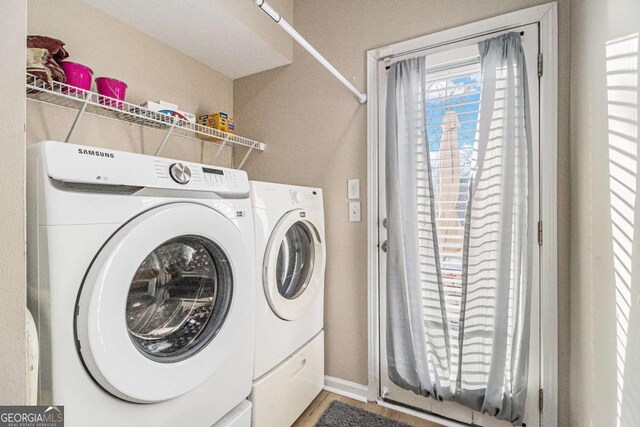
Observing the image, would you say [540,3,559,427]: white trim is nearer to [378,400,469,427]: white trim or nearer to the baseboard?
[378,400,469,427]: white trim

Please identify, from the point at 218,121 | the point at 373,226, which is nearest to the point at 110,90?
the point at 218,121

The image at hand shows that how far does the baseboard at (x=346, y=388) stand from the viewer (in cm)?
177

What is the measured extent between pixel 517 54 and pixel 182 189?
158 cm

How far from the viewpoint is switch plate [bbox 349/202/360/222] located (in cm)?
181

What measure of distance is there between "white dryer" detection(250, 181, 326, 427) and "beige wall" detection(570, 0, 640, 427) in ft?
3.84

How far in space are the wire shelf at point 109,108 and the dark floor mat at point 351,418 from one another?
173 cm

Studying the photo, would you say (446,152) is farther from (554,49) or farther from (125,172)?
(125,172)

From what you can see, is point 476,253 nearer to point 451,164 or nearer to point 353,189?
point 451,164

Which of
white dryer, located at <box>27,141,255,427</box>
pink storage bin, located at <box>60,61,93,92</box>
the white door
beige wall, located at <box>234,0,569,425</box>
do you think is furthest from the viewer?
beige wall, located at <box>234,0,569,425</box>

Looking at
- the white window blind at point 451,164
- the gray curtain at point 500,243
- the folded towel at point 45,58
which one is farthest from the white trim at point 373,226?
the folded towel at point 45,58

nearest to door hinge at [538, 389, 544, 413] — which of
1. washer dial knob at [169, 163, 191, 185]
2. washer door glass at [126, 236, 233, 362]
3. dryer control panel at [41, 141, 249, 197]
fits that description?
washer door glass at [126, 236, 233, 362]

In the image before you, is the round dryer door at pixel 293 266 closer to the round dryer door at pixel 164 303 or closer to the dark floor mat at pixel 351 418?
the round dryer door at pixel 164 303

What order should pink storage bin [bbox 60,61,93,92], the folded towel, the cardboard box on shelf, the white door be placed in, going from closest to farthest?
the folded towel → pink storage bin [bbox 60,61,93,92] → the white door → the cardboard box on shelf

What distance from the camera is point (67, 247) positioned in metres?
0.72
